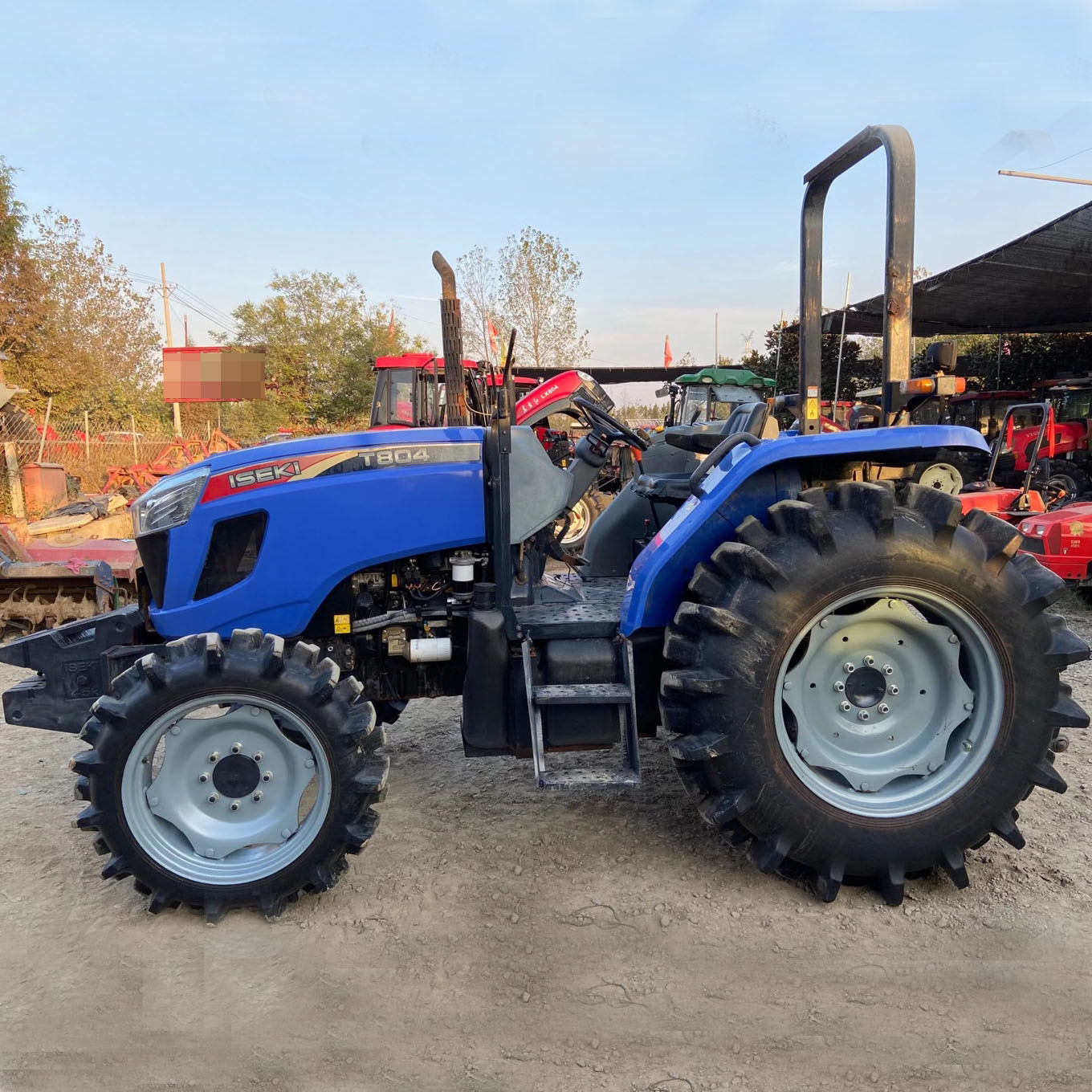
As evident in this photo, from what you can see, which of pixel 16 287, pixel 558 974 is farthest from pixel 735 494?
pixel 16 287

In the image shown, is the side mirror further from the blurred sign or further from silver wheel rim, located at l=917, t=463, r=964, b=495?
the blurred sign

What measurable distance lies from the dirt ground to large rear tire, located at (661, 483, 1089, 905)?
0.79 ft

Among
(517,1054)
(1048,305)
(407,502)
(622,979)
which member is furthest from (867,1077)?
(1048,305)

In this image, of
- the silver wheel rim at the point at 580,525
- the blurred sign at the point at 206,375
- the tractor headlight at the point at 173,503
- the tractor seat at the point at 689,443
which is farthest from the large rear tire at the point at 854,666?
the blurred sign at the point at 206,375

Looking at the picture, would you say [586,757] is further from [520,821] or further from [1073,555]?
[1073,555]

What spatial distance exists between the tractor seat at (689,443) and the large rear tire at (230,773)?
5.66 ft

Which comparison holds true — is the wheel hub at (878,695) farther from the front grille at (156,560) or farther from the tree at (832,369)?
the tree at (832,369)

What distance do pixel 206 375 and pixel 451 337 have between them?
15067mm

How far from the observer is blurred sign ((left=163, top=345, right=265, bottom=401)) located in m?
16.2

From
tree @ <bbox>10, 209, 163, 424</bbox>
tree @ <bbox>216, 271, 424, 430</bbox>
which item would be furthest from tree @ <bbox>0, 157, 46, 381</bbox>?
tree @ <bbox>216, 271, 424, 430</bbox>

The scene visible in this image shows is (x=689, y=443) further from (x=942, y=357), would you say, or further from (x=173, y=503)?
(x=173, y=503)

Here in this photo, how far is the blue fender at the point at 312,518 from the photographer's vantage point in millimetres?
2920

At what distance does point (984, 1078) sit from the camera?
1935 millimetres

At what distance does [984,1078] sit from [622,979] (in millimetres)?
900
